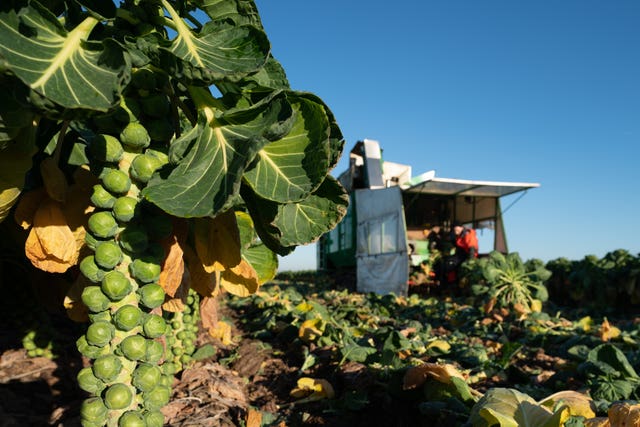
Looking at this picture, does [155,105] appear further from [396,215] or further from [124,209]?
[396,215]

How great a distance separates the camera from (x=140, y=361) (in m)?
1.28

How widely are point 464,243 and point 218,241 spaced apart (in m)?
12.0

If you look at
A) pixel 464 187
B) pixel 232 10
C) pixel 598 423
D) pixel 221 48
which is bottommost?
pixel 598 423

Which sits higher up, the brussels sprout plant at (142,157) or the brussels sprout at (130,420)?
the brussels sprout plant at (142,157)

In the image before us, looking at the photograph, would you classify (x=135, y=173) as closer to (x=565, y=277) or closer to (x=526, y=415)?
(x=526, y=415)

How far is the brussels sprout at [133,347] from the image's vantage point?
3.96 feet

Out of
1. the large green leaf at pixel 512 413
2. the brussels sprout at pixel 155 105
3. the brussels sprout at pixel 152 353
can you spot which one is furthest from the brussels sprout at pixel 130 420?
the large green leaf at pixel 512 413

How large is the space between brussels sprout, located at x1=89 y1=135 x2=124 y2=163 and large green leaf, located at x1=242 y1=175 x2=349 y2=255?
14.0 inches

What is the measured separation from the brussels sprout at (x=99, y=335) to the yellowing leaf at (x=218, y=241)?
37 cm

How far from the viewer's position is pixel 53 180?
1.34m

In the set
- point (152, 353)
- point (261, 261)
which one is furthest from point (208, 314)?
point (152, 353)

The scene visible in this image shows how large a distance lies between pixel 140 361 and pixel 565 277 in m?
12.3

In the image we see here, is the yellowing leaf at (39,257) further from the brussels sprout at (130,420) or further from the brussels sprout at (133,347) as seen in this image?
the brussels sprout at (130,420)

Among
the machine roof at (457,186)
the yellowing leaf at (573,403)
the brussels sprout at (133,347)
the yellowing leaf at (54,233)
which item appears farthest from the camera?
the machine roof at (457,186)
